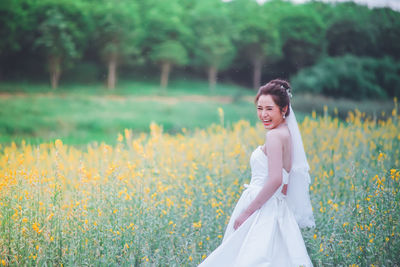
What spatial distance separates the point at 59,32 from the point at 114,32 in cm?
129

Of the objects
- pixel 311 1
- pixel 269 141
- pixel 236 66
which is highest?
pixel 311 1

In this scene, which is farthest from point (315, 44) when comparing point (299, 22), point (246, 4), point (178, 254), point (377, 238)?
point (178, 254)

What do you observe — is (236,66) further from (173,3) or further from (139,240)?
(139,240)

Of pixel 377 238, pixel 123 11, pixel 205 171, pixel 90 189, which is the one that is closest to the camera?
pixel 377 238

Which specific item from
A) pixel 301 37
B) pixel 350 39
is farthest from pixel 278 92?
pixel 350 39

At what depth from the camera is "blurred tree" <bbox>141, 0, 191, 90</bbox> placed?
8.27 meters

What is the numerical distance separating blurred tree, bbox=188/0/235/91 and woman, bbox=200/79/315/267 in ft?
21.2

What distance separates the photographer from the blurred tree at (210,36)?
339 inches

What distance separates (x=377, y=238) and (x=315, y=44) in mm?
7560

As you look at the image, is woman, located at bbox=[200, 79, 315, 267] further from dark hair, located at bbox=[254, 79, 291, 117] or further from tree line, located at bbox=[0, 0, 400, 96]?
tree line, located at bbox=[0, 0, 400, 96]

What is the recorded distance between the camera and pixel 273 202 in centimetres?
229

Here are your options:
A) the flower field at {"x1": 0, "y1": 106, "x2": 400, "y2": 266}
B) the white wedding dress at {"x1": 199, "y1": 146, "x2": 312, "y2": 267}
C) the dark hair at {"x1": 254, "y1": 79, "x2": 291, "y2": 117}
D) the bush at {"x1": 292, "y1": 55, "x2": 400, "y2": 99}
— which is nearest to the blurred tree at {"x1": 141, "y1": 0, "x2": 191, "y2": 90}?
the bush at {"x1": 292, "y1": 55, "x2": 400, "y2": 99}

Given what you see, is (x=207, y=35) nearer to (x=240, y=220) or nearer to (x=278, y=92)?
(x=278, y=92)

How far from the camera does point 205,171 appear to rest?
4.29 meters
